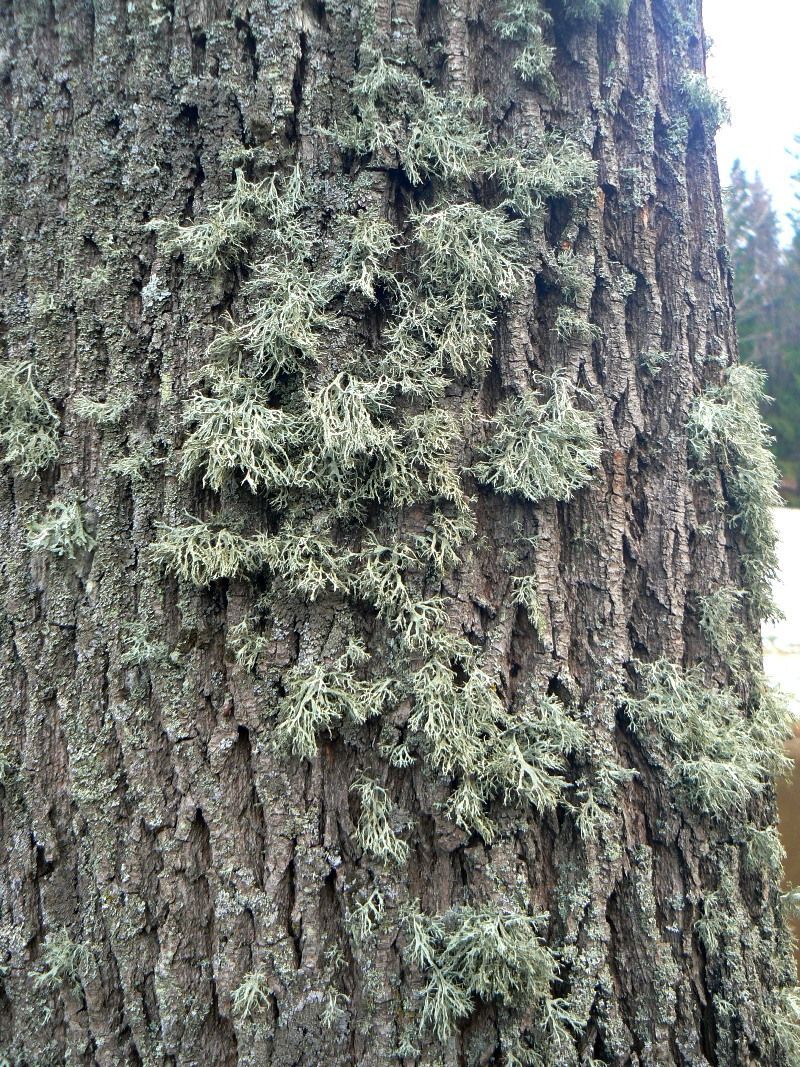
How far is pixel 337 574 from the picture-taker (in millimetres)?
1083

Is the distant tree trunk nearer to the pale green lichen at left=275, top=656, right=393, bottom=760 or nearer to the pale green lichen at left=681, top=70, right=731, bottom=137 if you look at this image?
the pale green lichen at left=275, top=656, right=393, bottom=760

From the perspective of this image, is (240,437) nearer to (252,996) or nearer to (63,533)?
(63,533)

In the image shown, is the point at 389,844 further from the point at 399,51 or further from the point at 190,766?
the point at 399,51

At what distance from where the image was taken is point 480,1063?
106 centimetres

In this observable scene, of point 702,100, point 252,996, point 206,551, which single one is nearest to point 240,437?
point 206,551

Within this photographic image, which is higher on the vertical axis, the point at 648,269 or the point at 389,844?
the point at 648,269

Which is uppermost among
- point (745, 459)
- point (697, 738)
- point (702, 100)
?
point (702, 100)

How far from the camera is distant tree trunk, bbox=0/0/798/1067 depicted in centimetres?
107

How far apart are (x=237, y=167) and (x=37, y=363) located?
0.47 meters

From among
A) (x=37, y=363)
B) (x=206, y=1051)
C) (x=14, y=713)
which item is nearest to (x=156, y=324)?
(x=37, y=363)

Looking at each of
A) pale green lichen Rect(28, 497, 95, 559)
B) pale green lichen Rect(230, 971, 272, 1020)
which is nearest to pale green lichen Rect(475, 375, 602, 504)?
pale green lichen Rect(28, 497, 95, 559)

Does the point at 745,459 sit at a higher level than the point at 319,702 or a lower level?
higher

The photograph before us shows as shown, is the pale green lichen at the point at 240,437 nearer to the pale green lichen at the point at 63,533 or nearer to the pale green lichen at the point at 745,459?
the pale green lichen at the point at 63,533

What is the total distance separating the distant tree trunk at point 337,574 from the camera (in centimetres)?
107
